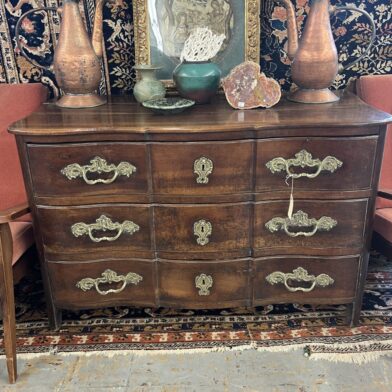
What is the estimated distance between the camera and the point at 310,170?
1518mm

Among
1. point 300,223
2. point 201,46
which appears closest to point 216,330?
point 300,223

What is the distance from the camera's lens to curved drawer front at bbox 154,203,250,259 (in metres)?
1.55

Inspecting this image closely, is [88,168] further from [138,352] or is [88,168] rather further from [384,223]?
[384,223]

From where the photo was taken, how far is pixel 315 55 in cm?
162

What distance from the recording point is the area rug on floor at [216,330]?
1703 millimetres

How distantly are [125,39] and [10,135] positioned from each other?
64cm

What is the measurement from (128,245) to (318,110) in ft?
2.77

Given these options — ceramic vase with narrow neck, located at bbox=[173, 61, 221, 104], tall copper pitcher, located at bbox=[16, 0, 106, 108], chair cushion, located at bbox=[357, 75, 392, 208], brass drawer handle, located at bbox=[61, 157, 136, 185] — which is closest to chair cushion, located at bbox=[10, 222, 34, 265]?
brass drawer handle, located at bbox=[61, 157, 136, 185]

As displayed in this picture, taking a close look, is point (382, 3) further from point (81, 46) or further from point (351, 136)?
point (81, 46)

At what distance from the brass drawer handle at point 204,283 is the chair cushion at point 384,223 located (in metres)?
0.67

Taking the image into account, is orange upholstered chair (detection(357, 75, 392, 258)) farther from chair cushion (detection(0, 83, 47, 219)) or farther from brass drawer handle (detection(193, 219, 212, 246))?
chair cushion (detection(0, 83, 47, 219))

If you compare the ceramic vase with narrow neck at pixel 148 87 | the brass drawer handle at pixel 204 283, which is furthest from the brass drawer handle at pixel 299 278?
the ceramic vase with narrow neck at pixel 148 87

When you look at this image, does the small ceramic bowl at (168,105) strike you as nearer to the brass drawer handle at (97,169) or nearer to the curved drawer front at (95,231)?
the brass drawer handle at (97,169)

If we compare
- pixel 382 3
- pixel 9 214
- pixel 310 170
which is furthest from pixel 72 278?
pixel 382 3
